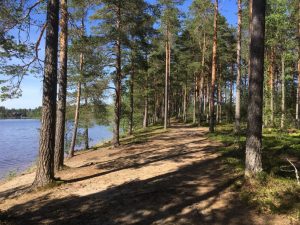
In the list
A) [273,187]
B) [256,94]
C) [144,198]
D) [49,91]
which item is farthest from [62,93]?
[273,187]

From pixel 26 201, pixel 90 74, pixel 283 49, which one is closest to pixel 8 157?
pixel 90 74

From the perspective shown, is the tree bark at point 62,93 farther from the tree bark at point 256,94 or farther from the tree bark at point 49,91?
the tree bark at point 256,94

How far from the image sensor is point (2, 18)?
9414 mm

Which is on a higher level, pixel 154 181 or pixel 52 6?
pixel 52 6

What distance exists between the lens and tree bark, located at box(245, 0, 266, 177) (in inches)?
354

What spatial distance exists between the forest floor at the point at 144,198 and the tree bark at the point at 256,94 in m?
0.77

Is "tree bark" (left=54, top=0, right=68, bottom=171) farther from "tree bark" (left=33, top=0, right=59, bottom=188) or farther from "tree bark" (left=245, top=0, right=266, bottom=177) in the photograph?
"tree bark" (left=245, top=0, right=266, bottom=177)

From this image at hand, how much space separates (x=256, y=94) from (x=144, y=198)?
14.1 feet

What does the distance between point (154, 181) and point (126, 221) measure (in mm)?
3320

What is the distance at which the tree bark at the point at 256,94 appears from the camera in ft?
29.5

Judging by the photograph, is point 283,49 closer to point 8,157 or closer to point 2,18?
point 2,18

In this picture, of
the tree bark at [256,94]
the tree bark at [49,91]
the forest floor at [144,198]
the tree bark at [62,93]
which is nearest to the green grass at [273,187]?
the forest floor at [144,198]

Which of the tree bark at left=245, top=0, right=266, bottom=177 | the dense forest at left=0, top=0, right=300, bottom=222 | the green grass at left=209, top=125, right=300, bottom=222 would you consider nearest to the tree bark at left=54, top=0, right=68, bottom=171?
the dense forest at left=0, top=0, right=300, bottom=222

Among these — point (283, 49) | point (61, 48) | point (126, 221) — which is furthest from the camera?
point (283, 49)
